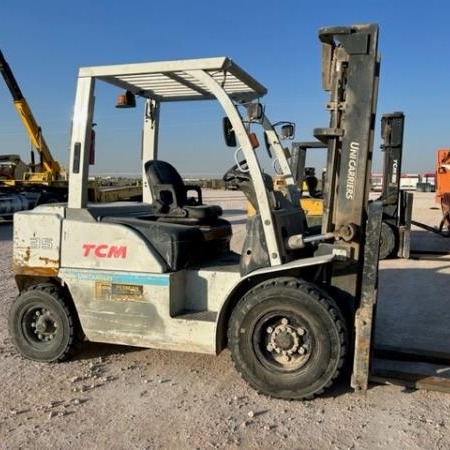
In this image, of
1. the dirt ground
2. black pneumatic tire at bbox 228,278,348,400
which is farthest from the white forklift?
the dirt ground

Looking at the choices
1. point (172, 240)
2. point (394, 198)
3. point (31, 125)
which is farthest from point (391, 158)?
point (31, 125)

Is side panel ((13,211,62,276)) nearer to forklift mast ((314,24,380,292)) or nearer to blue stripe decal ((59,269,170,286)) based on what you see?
blue stripe decal ((59,269,170,286))

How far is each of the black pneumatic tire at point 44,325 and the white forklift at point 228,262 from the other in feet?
0.04

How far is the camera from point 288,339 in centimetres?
421

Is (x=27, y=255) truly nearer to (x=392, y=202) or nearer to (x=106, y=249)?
(x=106, y=249)

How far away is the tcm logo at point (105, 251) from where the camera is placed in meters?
4.64

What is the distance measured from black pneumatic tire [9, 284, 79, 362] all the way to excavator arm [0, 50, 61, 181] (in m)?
17.7

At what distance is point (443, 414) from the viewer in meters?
3.90

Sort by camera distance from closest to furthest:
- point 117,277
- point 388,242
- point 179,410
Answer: point 179,410 → point 117,277 → point 388,242

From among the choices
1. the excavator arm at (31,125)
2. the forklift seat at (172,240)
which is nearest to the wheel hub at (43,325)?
the forklift seat at (172,240)

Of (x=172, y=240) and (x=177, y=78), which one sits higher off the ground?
(x=177, y=78)

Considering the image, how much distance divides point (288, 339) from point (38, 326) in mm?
2492

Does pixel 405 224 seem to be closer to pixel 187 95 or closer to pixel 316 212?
pixel 316 212

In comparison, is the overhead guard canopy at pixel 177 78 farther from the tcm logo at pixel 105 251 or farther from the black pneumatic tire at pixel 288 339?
the black pneumatic tire at pixel 288 339
